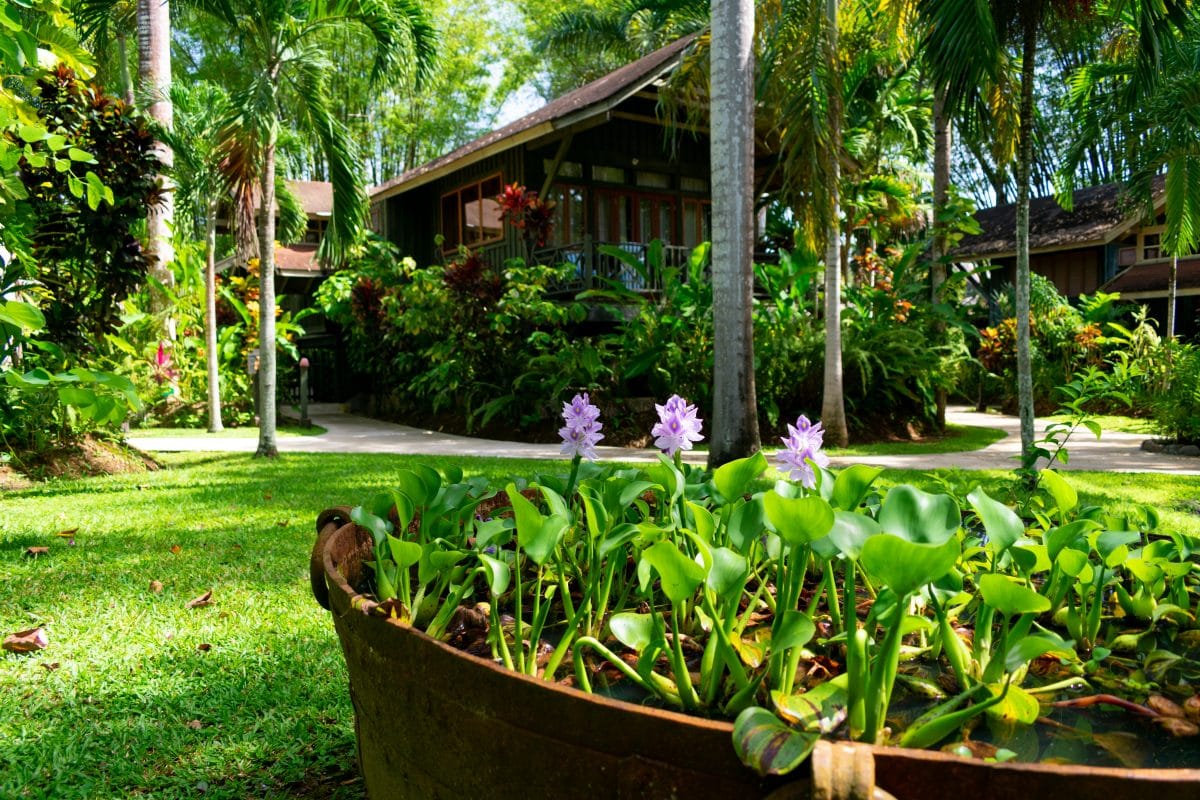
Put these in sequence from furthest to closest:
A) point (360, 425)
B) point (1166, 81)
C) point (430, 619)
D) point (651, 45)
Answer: point (651, 45), point (360, 425), point (1166, 81), point (430, 619)

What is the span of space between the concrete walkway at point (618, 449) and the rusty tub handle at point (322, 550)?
694 cm

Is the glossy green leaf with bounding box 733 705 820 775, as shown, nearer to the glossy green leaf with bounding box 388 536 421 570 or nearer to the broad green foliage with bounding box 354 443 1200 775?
the broad green foliage with bounding box 354 443 1200 775

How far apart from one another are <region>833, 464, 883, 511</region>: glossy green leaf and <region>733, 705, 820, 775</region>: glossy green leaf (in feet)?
1.89

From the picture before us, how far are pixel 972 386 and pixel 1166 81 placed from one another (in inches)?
433

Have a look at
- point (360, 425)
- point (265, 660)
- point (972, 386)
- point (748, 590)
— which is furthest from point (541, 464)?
point (972, 386)

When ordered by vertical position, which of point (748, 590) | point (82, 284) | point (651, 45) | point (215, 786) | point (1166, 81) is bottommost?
point (215, 786)

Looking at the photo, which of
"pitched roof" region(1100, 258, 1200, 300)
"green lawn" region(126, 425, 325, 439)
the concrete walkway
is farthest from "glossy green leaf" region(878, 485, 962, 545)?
"pitched roof" region(1100, 258, 1200, 300)

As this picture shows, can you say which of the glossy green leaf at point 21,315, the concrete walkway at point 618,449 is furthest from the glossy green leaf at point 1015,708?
the concrete walkway at point 618,449

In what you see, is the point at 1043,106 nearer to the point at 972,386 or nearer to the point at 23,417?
the point at 972,386

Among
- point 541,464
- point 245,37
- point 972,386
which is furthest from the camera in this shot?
point 972,386

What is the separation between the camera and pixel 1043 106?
34.8 metres

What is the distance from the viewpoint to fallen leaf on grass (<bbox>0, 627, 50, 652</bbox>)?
3129 millimetres

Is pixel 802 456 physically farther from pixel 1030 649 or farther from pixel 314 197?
pixel 314 197

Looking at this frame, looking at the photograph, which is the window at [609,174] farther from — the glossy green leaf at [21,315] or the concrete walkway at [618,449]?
the glossy green leaf at [21,315]
